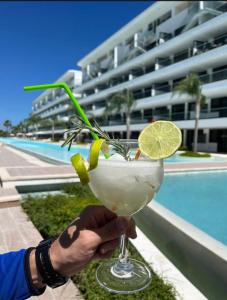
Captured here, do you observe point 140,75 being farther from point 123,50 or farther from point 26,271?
point 26,271

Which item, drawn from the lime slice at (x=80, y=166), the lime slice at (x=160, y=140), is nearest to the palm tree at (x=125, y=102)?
the lime slice at (x=160, y=140)

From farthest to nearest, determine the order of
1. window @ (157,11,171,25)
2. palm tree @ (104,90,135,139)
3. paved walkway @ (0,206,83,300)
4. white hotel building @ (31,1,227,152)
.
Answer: palm tree @ (104,90,135,139) < window @ (157,11,171,25) < white hotel building @ (31,1,227,152) < paved walkway @ (0,206,83,300)

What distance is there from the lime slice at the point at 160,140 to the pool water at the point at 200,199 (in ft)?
14.7

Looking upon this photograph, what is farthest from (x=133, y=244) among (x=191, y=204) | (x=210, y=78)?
(x=210, y=78)

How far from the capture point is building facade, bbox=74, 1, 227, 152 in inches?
985

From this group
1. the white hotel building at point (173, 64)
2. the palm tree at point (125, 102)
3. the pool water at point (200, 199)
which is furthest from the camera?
the palm tree at point (125, 102)

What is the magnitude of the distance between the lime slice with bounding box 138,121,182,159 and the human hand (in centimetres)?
29

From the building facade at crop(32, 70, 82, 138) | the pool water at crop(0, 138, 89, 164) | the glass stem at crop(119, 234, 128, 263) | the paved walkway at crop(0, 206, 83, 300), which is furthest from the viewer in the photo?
the building facade at crop(32, 70, 82, 138)

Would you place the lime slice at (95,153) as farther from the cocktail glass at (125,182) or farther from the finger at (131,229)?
the finger at (131,229)

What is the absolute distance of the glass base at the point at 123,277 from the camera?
4.44 feet

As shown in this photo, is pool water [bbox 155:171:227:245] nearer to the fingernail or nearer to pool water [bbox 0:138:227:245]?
pool water [bbox 0:138:227:245]

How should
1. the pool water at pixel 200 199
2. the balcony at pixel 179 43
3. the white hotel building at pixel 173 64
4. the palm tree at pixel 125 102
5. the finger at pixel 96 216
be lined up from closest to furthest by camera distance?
the finger at pixel 96 216 → the pool water at pixel 200 199 → the balcony at pixel 179 43 → the white hotel building at pixel 173 64 → the palm tree at pixel 125 102

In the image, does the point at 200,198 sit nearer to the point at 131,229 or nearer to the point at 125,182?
the point at 131,229

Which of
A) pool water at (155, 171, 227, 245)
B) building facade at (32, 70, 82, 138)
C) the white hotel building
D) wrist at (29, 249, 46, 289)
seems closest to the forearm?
wrist at (29, 249, 46, 289)
